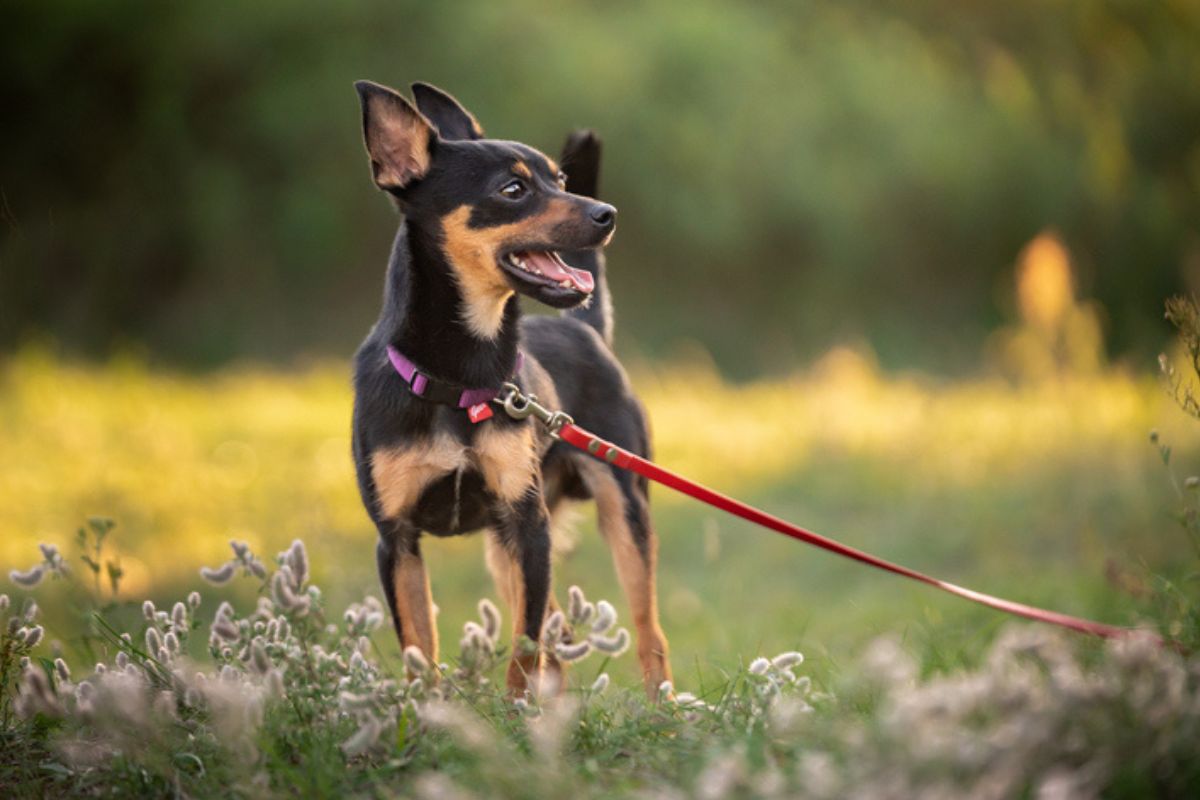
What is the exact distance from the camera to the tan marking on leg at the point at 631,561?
4.36m

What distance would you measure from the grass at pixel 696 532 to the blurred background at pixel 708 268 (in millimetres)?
43

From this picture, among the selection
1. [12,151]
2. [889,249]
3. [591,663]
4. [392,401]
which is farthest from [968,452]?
[12,151]

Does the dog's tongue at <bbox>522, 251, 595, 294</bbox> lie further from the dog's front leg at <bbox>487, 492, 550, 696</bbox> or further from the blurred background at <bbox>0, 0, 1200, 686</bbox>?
the blurred background at <bbox>0, 0, 1200, 686</bbox>

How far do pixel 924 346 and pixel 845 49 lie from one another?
3590mm

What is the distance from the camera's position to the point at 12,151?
36.9ft

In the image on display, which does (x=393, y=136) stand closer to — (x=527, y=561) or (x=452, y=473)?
(x=452, y=473)

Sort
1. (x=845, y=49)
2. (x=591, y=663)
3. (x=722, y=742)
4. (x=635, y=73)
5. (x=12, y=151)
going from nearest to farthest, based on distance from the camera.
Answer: (x=722, y=742), (x=591, y=663), (x=12, y=151), (x=635, y=73), (x=845, y=49)

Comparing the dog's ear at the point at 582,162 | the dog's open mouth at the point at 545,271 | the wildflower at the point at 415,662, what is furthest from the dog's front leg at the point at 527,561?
the dog's ear at the point at 582,162

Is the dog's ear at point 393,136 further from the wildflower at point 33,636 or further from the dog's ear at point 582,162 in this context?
the wildflower at point 33,636

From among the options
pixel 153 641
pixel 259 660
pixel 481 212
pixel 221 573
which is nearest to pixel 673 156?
pixel 481 212

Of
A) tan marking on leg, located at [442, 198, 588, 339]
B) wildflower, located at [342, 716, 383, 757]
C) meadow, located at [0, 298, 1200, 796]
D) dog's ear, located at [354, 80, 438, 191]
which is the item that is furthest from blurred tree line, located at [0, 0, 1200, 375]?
wildflower, located at [342, 716, 383, 757]

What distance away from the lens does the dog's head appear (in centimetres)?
368

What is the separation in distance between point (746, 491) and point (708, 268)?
541 centimetres

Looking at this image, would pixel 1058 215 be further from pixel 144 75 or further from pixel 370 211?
pixel 144 75
